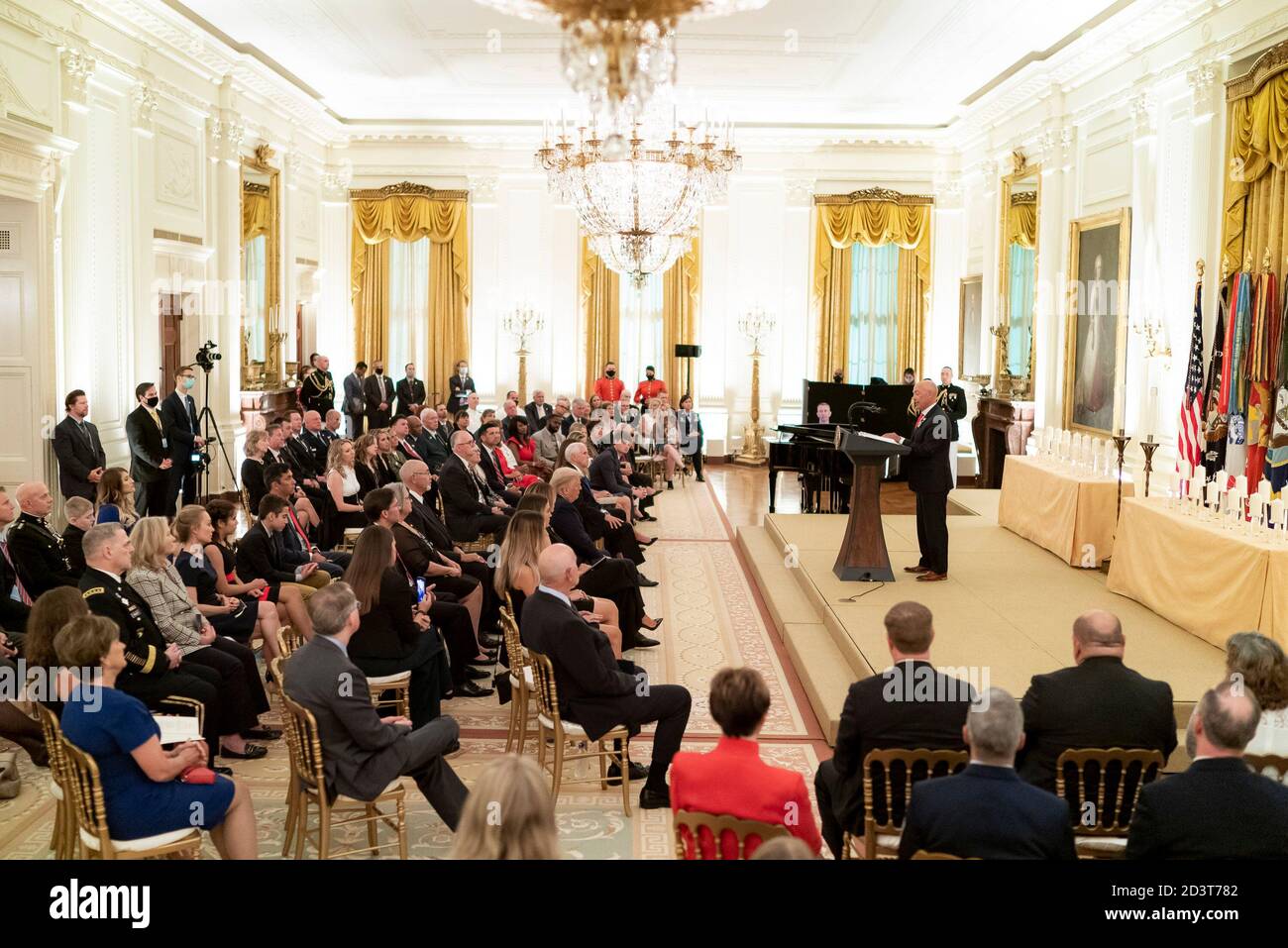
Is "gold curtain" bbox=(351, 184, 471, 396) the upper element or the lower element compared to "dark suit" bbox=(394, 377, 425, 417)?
upper

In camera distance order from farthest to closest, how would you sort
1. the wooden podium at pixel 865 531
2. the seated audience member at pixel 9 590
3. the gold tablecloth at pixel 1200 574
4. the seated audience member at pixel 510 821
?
the wooden podium at pixel 865 531, the gold tablecloth at pixel 1200 574, the seated audience member at pixel 9 590, the seated audience member at pixel 510 821

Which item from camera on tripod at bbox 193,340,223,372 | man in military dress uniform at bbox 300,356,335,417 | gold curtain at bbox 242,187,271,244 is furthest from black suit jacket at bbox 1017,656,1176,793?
man in military dress uniform at bbox 300,356,335,417

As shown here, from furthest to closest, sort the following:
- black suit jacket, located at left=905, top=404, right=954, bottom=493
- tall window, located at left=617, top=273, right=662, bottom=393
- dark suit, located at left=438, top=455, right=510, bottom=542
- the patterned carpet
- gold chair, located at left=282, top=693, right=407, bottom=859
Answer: tall window, located at left=617, top=273, right=662, bottom=393
dark suit, located at left=438, top=455, right=510, bottom=542
black suit jacket, located at left=905, top=404, right=954, bottom=493
the patterned carpet
gold chair, located at left=282, top=693, right=407, bottom=859

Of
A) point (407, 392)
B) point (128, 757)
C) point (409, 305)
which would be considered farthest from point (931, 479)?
point (409, 305)

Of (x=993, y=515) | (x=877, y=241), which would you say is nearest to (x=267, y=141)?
(x=877, y=241)

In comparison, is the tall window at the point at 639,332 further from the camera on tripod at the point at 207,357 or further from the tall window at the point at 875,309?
the camera on tripod at the point at 207,357

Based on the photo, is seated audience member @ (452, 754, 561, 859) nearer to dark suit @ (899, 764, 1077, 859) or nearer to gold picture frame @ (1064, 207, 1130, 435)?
dark suit @ (899, 764, 1077, 859)

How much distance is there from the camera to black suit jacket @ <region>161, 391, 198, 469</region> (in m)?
11.5

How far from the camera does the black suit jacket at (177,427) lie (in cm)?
1150

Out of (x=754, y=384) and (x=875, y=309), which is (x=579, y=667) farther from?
(x=875, y=309)

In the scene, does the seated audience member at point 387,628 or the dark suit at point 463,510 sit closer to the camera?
the seated audience member at point 387,628

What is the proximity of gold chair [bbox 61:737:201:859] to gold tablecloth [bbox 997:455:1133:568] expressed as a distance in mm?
6969

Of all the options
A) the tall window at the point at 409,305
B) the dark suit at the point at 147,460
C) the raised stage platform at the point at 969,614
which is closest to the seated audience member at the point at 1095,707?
the raised stage platform at the point at 969,614

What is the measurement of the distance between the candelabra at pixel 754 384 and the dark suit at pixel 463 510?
9787 mm
